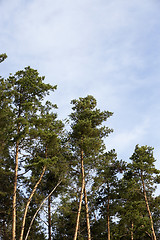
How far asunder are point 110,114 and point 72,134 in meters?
3.44

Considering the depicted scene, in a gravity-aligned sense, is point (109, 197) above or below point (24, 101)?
below

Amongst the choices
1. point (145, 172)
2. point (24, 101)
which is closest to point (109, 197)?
point (145, 172)

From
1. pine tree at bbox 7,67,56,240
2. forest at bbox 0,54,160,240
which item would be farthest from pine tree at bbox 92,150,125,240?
pine tree at bbox 7,67,56,240

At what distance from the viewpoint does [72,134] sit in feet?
60.1

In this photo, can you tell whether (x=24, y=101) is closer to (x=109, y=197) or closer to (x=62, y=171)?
(x=62, y=171)

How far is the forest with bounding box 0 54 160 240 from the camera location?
Result: 15.0 m

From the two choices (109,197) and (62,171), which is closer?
(62,171)

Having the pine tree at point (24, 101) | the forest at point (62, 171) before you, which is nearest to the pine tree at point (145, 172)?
the forest at point (62, 171)

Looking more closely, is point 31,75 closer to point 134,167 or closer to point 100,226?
point 134,167

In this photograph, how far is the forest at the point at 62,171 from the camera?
1504cm

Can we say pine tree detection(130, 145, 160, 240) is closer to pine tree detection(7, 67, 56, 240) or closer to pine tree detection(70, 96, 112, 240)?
pine tree detection(70, 96, 112, 240)

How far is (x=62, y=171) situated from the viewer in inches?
676

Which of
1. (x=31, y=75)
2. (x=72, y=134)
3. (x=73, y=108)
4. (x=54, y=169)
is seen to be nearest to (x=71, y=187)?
(x=54, y=169)

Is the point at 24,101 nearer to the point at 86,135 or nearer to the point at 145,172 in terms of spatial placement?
the point at 86,135
